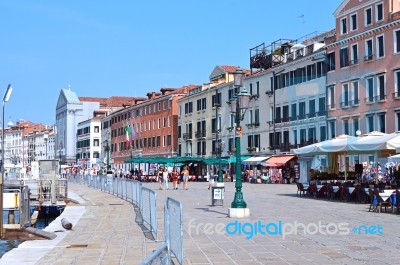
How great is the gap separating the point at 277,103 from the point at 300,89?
4.52 m

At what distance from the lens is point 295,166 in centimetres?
5084

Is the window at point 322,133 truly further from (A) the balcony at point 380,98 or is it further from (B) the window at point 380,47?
(B) the window at point 380,47

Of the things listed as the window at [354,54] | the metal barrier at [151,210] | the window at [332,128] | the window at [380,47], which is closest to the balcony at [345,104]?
the window at [332,128]

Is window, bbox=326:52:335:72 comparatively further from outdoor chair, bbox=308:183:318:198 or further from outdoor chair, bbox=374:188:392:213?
outdoor chair, bbox=374:188:392:213

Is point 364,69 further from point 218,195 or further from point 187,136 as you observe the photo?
point 187,136

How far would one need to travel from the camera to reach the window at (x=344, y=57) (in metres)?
44.5

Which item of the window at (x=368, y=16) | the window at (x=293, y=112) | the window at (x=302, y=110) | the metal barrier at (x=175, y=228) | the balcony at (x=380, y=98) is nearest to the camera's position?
the metal barrier at (x=175, y=228)

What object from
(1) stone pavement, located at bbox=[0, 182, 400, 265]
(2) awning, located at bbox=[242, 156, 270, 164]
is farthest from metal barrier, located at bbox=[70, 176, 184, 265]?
(2) awning, located at bbox=[242, 156, 270, 164]

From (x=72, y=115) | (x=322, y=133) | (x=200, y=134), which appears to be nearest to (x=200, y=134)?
(x=200, y=134)

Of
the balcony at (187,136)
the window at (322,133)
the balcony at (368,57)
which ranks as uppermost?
the balcony at (368,57)

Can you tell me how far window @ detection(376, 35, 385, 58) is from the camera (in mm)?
40688

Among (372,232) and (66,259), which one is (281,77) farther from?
(66,259)

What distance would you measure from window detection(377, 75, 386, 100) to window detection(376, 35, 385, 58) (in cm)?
152

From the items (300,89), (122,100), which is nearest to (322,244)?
(300,89)
